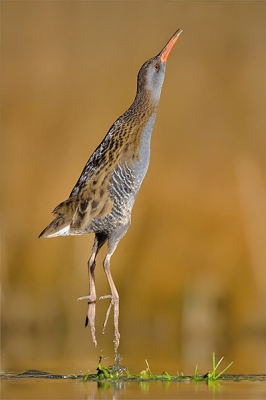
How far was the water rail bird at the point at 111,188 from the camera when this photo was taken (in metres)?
6.73

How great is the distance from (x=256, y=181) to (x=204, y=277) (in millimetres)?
1245

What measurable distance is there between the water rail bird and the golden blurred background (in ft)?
6.41

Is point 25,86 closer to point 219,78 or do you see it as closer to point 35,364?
point 219,78

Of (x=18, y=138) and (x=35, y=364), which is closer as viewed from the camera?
(x=35, y=364)

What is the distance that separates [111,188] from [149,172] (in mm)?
4092

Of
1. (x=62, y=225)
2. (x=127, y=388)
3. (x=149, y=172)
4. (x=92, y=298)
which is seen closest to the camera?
(x=127, y=388)

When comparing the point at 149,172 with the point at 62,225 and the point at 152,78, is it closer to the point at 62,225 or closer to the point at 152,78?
the point at 152,78

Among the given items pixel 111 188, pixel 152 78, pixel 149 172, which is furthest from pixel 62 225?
pixel 149 172

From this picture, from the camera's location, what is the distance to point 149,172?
426 inches

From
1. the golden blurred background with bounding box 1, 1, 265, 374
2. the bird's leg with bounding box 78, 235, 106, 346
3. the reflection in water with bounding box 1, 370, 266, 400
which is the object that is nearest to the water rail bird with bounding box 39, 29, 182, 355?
the bird's leg with bounding box 78, 235, 106, 346

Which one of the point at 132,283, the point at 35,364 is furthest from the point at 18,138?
the point at 35,364

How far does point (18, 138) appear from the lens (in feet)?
37.5

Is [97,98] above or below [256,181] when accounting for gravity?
above

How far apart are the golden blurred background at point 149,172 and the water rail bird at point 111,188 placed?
195 cm
